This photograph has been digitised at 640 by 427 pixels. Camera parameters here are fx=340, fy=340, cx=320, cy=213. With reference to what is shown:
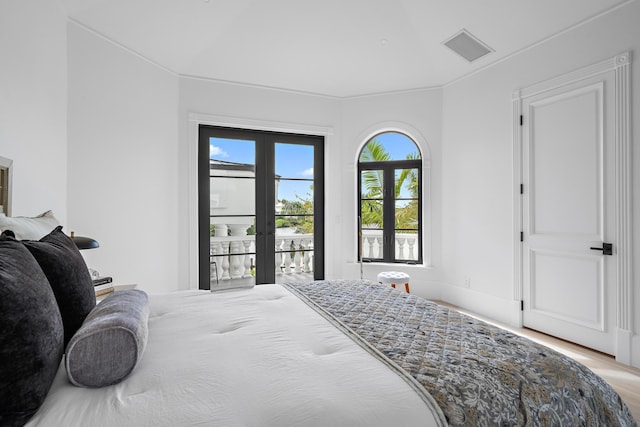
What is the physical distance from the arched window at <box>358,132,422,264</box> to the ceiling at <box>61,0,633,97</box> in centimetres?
84

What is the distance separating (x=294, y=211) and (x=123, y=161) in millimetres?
2077

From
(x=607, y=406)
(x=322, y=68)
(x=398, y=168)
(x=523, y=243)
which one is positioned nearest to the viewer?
(x=607, y=406)

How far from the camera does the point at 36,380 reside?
2.41ft

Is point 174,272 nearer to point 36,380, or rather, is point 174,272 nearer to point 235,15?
point 235,15

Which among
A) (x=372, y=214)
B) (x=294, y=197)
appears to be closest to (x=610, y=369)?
(x=372, y=214)

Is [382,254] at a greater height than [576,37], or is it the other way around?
[576,37]

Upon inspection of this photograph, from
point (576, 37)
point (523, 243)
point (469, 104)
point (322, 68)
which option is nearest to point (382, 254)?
point (523, 243)

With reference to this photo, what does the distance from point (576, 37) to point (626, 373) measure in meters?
2.69

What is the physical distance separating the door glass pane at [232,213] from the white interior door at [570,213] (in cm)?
306

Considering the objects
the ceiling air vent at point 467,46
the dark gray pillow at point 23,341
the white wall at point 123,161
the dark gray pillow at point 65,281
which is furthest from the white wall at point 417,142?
the dark gray pillow at point 23,341

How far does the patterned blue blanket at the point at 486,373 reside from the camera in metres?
0.92

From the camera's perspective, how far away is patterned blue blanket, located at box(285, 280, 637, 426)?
917mm

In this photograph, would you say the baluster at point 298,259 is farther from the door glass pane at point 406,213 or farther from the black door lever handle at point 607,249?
the black door lever handle at point 607,249

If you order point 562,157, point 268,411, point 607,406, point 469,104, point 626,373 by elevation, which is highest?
point 469,104
